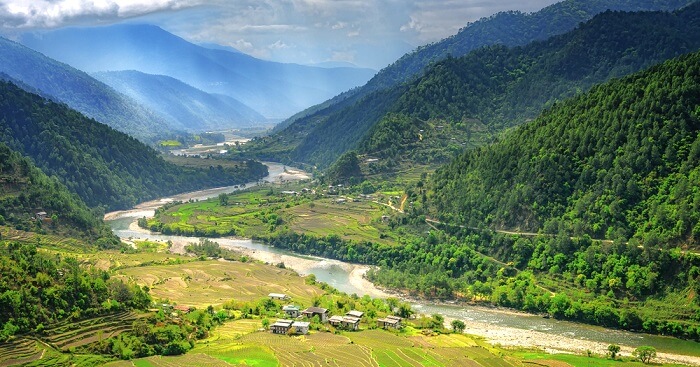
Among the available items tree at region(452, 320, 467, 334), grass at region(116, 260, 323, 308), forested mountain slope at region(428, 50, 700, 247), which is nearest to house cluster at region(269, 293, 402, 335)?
tree at region(452, 320, 467, 334)

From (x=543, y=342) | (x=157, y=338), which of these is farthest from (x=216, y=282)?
(x=543, y=342)

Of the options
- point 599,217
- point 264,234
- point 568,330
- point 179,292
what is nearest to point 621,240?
point 599,217

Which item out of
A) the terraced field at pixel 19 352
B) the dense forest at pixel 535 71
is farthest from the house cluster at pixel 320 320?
the dense forest at pixel 535 71

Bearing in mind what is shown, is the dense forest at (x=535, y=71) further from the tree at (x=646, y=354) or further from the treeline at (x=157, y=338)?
the tree at (x=646, y=354)

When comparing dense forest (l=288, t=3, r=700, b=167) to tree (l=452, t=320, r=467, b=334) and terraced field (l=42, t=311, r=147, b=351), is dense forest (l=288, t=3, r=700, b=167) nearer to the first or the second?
tree (l=452, t=320, r=467, b=334)

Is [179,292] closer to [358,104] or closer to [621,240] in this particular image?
[621,240]

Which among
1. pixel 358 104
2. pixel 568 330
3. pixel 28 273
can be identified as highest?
pixel 358 104

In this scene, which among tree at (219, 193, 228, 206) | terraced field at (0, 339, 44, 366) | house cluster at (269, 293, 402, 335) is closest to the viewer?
terraced field at (0, 339, 44, 366)
